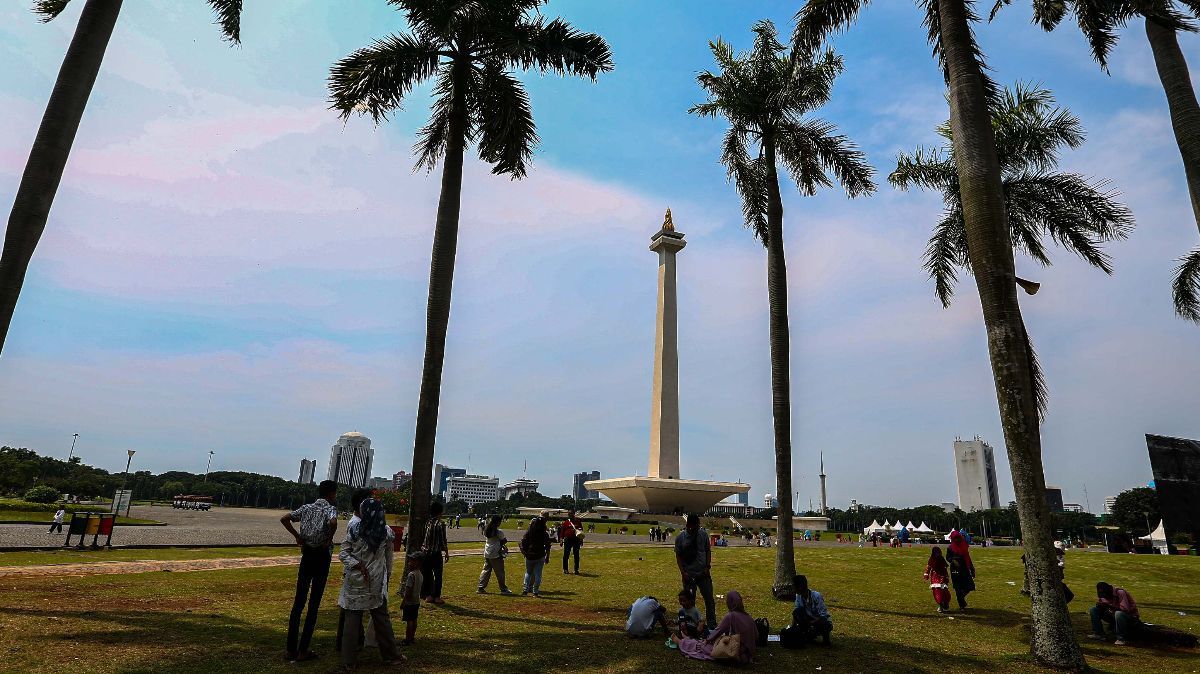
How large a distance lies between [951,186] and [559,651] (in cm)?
1658

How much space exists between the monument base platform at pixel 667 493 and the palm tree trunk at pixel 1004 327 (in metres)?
55.5

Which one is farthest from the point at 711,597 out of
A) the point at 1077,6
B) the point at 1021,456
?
the point at 1077,6

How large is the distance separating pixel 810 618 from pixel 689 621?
1842mm

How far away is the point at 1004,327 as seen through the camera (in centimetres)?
936

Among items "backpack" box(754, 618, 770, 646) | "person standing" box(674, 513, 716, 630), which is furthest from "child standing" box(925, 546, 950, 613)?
"person standing" box(674, 513, 716, 630)

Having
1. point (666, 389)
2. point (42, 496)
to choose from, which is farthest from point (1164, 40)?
point (42, 496)

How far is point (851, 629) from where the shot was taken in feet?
34.6

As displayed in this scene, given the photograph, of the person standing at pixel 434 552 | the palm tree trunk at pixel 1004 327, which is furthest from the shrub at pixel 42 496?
the palm tree trunk at pixel 1004 327

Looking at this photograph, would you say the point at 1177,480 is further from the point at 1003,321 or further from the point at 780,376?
the point at 1003,321

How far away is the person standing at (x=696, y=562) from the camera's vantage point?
990 centimetres

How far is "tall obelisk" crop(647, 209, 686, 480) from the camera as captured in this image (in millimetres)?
65438

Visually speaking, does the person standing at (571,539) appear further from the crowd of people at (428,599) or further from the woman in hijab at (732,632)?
the woman in hijab at (732,632)

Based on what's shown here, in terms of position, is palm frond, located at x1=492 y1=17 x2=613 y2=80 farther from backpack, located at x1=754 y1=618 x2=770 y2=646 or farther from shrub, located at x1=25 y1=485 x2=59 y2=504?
shrub, located at x1=25 y1=485 x2=59 y2=504

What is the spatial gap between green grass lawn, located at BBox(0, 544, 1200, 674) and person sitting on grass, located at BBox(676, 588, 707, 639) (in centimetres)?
39
